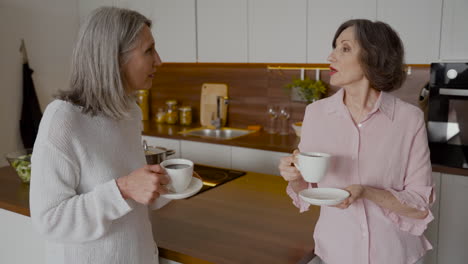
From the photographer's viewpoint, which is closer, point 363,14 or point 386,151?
point 386,151

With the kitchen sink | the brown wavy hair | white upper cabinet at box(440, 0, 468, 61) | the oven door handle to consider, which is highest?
white upper cabinet at box(440, 0, 468, 61)

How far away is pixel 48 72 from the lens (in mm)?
3996

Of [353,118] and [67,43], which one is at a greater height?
[67,43]

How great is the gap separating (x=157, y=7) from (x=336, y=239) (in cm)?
292

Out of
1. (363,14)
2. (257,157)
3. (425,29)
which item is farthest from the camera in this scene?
(257,157)

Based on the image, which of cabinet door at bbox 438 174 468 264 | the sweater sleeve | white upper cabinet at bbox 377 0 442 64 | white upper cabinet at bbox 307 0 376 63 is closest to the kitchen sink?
white upper cabinet at bbox 307 0 376 63

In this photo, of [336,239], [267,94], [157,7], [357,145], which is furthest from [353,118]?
[157,7]

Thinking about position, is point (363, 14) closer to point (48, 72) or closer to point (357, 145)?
point (357, 145)

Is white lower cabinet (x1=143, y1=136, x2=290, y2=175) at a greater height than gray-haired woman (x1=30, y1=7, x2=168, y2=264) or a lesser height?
lesser

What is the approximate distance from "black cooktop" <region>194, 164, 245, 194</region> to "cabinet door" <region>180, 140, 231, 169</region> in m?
0.85

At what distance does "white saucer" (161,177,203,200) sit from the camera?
112 centimetres

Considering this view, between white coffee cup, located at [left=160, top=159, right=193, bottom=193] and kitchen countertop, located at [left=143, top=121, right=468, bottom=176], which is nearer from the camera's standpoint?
white coffee cup, located at [left=160, top=159, right=193, bottom=193]

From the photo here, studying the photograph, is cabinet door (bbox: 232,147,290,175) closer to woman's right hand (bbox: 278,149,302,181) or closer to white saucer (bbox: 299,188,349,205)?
woman's right hand (bbox: 278,149,302,181)

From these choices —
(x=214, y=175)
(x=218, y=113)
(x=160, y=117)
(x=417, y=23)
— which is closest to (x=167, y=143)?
(x=218, y=113)
